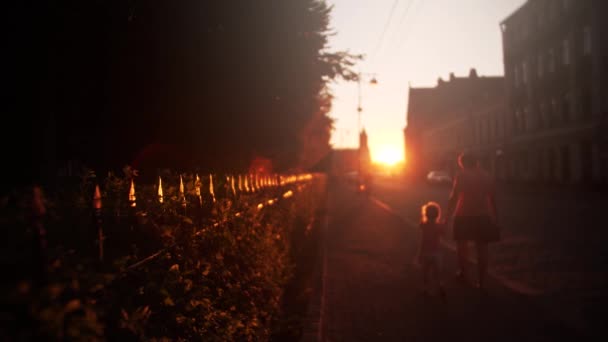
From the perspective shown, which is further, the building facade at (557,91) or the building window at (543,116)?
the building window at (543,116)

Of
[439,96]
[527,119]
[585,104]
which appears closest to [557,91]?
[585,104]

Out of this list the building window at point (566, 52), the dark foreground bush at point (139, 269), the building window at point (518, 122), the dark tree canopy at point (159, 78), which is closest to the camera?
the dark foreground bush at point (139, 269)

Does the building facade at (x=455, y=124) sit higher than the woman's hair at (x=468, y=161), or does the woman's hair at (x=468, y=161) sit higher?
the building facade at (x=455, y=124)

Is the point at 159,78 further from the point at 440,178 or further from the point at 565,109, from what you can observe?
the point at 440,178

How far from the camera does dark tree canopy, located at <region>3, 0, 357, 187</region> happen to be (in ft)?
29.0

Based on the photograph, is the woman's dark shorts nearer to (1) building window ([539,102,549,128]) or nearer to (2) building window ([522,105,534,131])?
(1) building window ([539,102,549,128])

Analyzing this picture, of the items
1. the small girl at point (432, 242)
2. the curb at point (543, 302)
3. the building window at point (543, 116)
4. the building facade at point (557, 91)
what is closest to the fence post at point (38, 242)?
the curb at point (543, 302)

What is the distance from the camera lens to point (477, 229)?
6941mm

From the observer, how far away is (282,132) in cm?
1312

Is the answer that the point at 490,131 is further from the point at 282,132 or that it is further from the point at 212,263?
the point at 212,263

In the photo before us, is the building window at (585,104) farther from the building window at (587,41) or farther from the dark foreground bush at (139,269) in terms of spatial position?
the dark foreground bush at (139,269)

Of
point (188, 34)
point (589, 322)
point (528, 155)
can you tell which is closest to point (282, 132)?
point (188, 34)

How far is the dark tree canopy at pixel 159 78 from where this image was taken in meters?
8.85

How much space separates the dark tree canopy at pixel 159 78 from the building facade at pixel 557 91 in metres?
24.3
